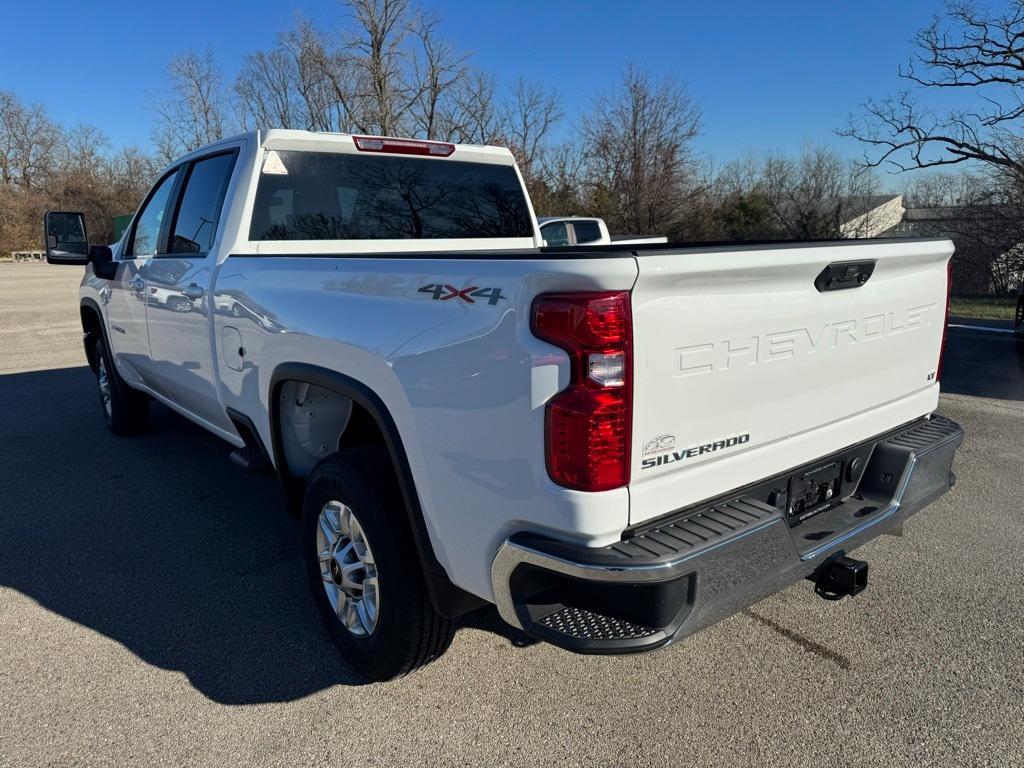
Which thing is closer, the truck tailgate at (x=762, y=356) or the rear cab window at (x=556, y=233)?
the truck tailgate at (x=762, y=356)

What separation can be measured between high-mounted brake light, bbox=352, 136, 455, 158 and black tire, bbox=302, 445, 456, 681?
79.6 inches

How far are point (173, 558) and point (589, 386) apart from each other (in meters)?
2.99

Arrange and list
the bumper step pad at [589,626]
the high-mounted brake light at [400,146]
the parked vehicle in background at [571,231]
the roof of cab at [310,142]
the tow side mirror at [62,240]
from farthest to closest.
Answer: the parked vehicle in background at [571,231]
the tow side mirror at [62,240]
the high-mounted brake light at [400,146]
the roof of cab at [310,142]
the bumper step pad at [589,626]

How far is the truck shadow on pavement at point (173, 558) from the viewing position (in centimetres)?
300

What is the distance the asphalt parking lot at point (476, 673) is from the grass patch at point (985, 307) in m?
10.4

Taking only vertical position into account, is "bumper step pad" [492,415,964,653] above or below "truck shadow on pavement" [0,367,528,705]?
above

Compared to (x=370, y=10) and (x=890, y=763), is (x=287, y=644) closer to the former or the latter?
(x=890, y=763)

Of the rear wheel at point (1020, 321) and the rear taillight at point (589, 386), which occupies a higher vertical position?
the rear taillight at point (589, 386)

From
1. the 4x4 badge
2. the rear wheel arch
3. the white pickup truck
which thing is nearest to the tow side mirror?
the white pickup truck

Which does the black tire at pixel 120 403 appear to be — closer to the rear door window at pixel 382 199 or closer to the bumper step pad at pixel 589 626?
the rear door window at pixel 382 199

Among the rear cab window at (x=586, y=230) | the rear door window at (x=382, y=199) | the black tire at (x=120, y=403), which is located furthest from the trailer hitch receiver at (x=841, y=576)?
the rear cab window at (x=586, y=230)

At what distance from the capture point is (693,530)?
212cm

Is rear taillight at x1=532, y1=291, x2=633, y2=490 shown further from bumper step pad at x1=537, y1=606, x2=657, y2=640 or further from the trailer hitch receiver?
the trailer hitch receiver

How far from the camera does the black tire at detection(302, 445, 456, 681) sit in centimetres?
254
